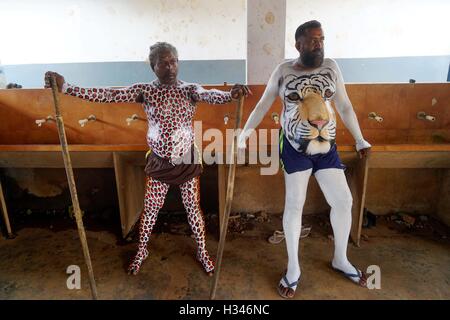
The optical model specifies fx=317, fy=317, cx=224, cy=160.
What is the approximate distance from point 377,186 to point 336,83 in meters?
1.82

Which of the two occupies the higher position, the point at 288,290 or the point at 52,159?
the point at 52,159

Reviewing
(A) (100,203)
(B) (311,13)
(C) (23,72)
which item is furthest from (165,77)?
(C) (23,72)

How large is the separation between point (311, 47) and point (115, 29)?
4759 mm

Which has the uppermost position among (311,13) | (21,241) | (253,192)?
(311,13)

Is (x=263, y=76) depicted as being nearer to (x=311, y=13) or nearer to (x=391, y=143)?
(x=391, y=143)

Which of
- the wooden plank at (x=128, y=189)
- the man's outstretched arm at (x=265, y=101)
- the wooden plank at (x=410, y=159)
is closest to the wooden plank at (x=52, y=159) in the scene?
the wooden plank at (x=128, y=189)

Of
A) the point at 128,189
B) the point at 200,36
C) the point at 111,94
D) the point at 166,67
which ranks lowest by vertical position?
the point at 128,189

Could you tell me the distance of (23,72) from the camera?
6.14 m

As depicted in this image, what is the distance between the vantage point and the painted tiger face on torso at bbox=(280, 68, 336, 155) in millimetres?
2242

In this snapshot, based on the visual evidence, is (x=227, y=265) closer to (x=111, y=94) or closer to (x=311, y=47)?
(x=111, y=94)

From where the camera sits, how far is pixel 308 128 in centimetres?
226

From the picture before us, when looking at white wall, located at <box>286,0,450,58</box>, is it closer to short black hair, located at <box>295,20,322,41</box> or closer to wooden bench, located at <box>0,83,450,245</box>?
wooden bench, located at <box>0,83,450,245</box>

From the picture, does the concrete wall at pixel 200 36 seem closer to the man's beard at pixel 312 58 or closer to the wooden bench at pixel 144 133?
the wooden bench at pixel 144 133

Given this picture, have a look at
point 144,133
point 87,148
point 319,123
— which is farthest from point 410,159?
point 87,148
